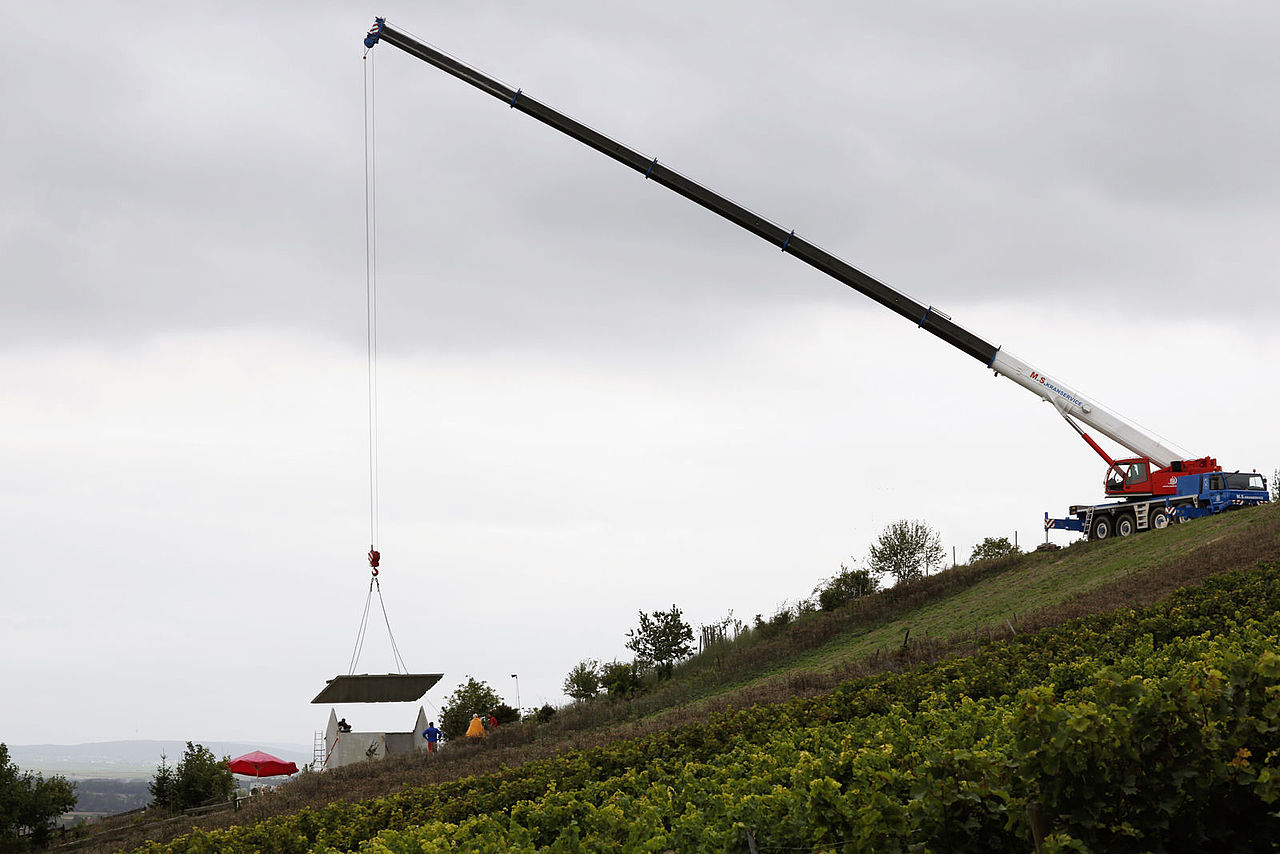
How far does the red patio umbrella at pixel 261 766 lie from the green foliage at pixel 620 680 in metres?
12.5

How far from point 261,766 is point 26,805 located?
11.7 meters

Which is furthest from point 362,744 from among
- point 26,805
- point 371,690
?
point 26,805

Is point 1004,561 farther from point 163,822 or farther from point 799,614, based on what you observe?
point 163,822

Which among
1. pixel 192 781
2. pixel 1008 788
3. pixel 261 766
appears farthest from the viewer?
pixel 261 766

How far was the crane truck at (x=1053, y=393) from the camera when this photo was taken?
34.9 meters

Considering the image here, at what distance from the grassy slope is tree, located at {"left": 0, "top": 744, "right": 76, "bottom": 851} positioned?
3800 mm

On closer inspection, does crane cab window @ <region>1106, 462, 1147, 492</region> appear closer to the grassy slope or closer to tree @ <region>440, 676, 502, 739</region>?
the grassy slope

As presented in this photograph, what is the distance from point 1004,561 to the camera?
140 ft

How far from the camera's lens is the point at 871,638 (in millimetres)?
35594

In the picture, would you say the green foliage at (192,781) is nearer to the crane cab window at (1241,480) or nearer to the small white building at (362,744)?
the small white building at (362,744)

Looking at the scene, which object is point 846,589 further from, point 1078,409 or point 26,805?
point 26,805

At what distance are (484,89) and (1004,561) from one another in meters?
27.2

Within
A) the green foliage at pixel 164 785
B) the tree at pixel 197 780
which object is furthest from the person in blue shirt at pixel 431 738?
the green foliage at pixel 164 785

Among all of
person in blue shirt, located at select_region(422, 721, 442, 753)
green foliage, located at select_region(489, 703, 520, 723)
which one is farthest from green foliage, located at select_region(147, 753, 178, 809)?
green foliage, located at select_region(489, 703, 520, 723)
